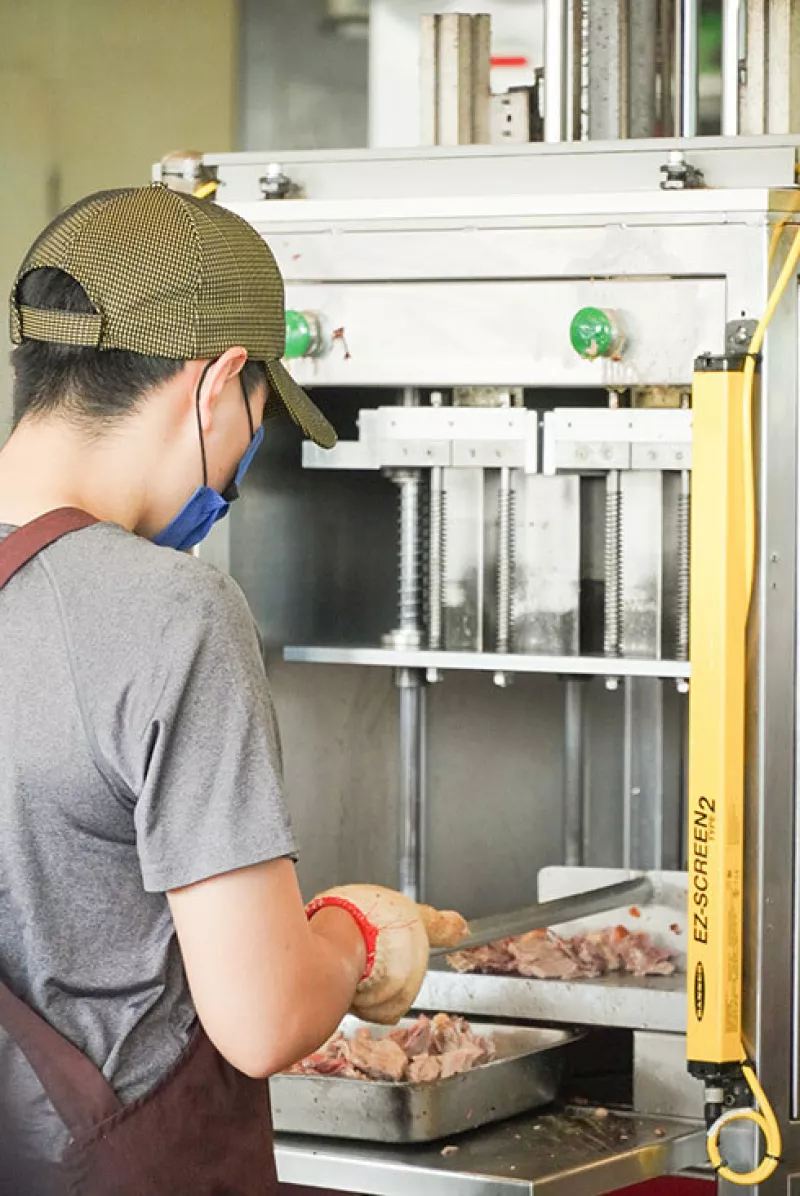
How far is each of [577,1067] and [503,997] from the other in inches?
11.6

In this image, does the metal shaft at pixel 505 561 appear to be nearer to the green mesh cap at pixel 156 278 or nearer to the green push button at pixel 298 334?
the green push button at pixel 298 334

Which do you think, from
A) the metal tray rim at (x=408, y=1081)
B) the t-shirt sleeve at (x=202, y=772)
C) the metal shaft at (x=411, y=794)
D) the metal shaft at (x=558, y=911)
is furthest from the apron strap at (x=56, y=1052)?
the metal shaft at (x=411, y=794)

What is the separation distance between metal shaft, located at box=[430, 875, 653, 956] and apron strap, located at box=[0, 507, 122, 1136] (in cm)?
68

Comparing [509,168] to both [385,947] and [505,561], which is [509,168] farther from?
[385,947]

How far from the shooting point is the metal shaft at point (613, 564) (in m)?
2.09

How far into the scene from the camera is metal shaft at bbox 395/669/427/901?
91.4 inches

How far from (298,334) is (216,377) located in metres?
0.90

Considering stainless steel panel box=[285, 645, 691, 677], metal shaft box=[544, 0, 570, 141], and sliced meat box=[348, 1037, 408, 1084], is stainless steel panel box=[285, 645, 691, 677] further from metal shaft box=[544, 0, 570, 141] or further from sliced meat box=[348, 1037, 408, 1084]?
metal shaft box=[544, 0, 570, 141]

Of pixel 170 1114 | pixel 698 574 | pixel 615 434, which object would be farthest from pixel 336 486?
pixel 170 1114

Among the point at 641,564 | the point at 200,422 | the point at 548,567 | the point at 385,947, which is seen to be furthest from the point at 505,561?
the point at 200,422

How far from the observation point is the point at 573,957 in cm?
213

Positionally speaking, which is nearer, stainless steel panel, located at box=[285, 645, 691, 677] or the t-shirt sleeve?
the t-shirt sleeve

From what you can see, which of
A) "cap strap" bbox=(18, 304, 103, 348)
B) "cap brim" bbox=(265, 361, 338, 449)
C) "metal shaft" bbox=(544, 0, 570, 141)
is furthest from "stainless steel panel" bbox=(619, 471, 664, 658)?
"cap strap" bbox=(18, 304, 103, 348)

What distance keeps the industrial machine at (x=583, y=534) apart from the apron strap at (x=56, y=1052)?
2.69ft
